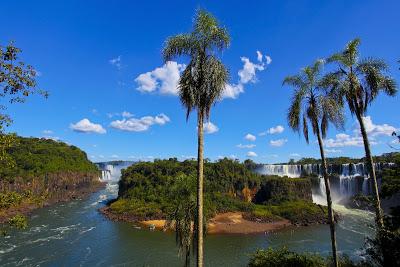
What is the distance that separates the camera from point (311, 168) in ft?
386

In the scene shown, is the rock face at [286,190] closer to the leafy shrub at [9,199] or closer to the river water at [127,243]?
the river water at [127,243]

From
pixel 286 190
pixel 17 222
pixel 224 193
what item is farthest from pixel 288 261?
pixel 286 190

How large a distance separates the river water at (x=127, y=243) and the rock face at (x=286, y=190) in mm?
16178

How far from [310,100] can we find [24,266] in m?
44.7

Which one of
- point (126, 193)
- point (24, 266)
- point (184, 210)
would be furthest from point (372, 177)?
point (126, 193)

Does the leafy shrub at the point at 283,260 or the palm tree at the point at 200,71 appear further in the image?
the leafy shrub at the point at 283,260

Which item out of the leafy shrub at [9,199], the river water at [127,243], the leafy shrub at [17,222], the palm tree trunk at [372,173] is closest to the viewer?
the leafy shrub at [17,222]

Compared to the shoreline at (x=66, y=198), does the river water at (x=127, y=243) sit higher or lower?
lower

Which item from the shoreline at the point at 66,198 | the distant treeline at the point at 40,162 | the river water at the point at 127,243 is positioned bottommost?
the river water at the point at 127,243

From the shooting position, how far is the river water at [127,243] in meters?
50.1

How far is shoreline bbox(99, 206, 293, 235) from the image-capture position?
7162 centimetres

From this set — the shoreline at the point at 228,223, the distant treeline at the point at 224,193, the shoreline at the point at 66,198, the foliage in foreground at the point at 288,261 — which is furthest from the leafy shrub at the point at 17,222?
the shoreline at the point at 66,198

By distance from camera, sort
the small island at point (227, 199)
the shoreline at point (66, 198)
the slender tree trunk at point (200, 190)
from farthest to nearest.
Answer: the shoreline at point (66, 198) → the small island at point (227, 199) → the slender tree trunk at point (200, 190)

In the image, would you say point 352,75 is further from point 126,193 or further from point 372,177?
point 126,193
